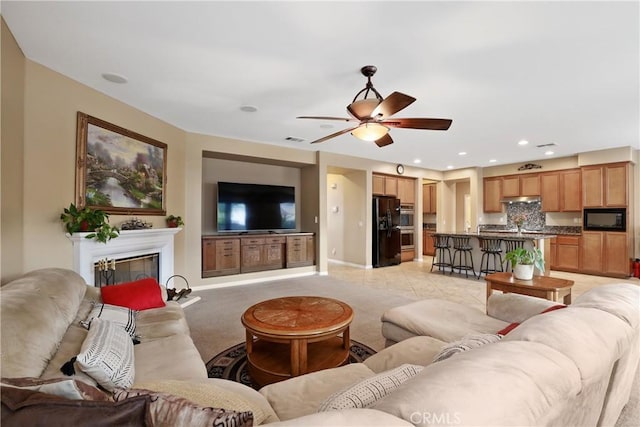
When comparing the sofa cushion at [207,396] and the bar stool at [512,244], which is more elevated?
the bar stool at [512,244]

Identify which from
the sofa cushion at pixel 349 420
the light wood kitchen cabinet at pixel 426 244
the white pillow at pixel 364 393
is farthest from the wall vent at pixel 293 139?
the light wood kitchen cabinet at pixel 426 244

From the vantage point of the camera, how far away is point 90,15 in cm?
202

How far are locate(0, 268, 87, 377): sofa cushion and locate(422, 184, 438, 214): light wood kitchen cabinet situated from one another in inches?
353

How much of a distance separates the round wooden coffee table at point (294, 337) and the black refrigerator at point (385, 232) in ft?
15.3

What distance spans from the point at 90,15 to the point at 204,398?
8.31ft

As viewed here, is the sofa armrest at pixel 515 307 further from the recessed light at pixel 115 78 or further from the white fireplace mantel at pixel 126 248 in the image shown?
the recessed light at pixel 115 78

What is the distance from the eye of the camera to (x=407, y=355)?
1.67 m

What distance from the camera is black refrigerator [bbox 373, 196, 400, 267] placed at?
7109 millimetres

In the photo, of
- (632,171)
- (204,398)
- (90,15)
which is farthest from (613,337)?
(632,171)

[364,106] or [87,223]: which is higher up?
[364,106]

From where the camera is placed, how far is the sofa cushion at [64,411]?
59cm

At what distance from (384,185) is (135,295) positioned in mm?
6173

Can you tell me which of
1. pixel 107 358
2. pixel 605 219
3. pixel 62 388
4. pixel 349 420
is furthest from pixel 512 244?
pixel 62 388

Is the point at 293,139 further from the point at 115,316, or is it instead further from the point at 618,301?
the point at 618,301
